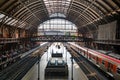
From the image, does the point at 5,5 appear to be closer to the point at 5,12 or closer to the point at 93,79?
the point at 5,12

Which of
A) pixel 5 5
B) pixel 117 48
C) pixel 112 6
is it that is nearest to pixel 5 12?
pixel 5 5

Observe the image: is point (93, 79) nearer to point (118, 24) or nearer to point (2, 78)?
point (2, 78)

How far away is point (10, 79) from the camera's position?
31.9 m

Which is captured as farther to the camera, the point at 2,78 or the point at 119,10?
the point at 119,10

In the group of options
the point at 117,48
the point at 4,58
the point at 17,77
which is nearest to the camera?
the point at 17,77

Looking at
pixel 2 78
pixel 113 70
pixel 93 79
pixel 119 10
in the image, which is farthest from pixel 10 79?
pixel 119 10

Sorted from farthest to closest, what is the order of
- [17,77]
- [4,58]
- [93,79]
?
1. [4,58]
2. [17,77]
3. [93,79]

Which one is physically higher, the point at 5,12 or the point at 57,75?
the point at 5,12

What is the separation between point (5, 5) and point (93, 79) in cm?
2325

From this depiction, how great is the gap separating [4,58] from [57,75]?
15.8 metres

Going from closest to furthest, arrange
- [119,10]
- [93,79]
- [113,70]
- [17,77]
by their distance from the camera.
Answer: [113,70], [93,79], [17,77], [119,10]

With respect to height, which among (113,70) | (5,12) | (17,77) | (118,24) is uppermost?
(5,12)

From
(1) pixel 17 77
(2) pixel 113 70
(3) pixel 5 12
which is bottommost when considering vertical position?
(1) pixel 17 77

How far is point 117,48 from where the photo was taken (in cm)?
4838
